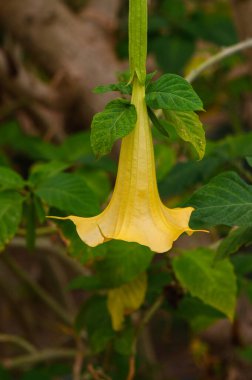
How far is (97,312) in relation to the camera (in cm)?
136

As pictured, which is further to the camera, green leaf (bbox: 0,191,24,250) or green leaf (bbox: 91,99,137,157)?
green leaf (bbox: 0,191,24,250)

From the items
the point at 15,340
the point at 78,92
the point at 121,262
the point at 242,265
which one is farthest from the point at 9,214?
the point at 78,92

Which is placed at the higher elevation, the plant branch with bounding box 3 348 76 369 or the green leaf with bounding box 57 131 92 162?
the green leaf with bounding box 57 131 92 162

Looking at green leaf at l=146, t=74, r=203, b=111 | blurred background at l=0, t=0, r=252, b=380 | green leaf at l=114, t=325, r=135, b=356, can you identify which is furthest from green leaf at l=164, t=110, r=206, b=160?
blurred background at l=0, t=0, r=252, b=380

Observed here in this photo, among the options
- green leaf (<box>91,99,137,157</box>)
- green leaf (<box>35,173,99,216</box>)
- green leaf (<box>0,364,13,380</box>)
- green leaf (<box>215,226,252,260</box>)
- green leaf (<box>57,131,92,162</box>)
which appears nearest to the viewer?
green leaf (<box>91,99,137,157</box>)

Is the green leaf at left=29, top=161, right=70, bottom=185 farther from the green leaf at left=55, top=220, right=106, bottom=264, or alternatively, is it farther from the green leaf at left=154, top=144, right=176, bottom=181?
the green leaf at left=154, top=144, right=176, bottom=181

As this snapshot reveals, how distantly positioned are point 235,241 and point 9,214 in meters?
0.35

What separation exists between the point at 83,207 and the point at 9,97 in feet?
4.11

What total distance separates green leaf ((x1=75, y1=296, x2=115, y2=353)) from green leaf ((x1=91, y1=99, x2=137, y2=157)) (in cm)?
57

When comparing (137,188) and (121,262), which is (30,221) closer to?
(121,262)

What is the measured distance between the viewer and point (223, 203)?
35.3 inches

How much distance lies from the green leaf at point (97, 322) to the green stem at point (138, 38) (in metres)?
0.60

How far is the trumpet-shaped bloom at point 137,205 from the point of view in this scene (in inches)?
31.6

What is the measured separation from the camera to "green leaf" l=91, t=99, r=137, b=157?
0.79m
